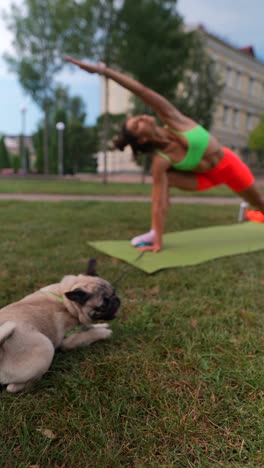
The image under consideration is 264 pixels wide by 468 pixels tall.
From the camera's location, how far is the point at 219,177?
17.6ft

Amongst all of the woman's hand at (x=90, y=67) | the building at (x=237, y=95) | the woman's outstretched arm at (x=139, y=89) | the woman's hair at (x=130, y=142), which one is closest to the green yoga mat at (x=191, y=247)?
the woman's hair at (x=130, y=142)

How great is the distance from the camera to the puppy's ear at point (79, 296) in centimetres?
221

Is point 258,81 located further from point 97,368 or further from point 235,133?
point 97,368

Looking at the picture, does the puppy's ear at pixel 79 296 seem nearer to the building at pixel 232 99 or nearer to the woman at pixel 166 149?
the woman at pixel 166 149

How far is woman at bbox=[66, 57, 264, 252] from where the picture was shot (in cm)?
479

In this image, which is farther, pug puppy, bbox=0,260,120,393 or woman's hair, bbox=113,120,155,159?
woman's hair, bbox=113,120,155,159

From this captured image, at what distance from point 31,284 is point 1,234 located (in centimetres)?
235

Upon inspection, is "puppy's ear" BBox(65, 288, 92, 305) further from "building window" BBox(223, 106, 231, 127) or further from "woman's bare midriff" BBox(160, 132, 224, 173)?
"building window" BBox(223, 106, 231, 127)

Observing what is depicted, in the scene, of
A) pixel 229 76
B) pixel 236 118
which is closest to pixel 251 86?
pixel 229 76

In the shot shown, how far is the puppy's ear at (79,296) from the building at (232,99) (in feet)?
115

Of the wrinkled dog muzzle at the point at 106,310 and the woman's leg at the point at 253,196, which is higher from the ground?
the woman's leg at the point at 253,196

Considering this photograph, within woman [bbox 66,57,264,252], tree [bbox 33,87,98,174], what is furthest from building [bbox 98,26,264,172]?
woman [bbox 66,57,264,252]

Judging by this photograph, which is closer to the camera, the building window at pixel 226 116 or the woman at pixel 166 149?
the woman at pixel 166 149

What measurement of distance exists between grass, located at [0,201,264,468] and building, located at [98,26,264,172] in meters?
34.2
